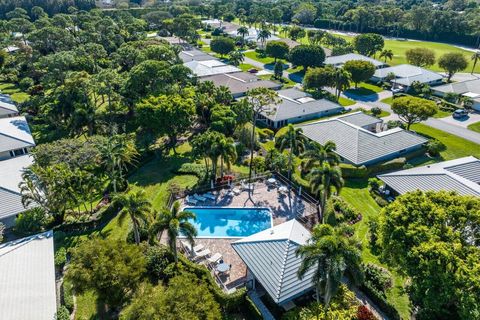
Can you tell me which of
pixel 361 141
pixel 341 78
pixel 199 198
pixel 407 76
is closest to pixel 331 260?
pixel 199 198

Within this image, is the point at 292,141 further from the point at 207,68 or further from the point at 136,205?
the point at 207,68

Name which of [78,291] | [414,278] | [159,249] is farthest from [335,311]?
[78,291]

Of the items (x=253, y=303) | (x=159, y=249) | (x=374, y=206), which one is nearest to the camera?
(x=253, y=303)

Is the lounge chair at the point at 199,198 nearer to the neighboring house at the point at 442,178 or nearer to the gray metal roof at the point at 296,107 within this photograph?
the neighboring house at the point at 442,178

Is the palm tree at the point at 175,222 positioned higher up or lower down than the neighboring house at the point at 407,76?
higher up

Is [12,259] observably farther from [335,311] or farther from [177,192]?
[335,311]

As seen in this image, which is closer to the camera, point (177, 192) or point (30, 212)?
point (30, 212)

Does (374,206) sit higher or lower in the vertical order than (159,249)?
lower

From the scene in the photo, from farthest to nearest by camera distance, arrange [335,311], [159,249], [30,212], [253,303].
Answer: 1. [30,212]
2. [159,249]
3. [253,303]
4. [335,311]

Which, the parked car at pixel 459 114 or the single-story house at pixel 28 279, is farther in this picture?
the parked car at pixel 459 114

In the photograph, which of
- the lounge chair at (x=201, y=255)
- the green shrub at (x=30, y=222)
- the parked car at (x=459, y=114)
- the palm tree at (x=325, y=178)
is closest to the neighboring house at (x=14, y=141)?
the green shrub at (x=30, y=222)
